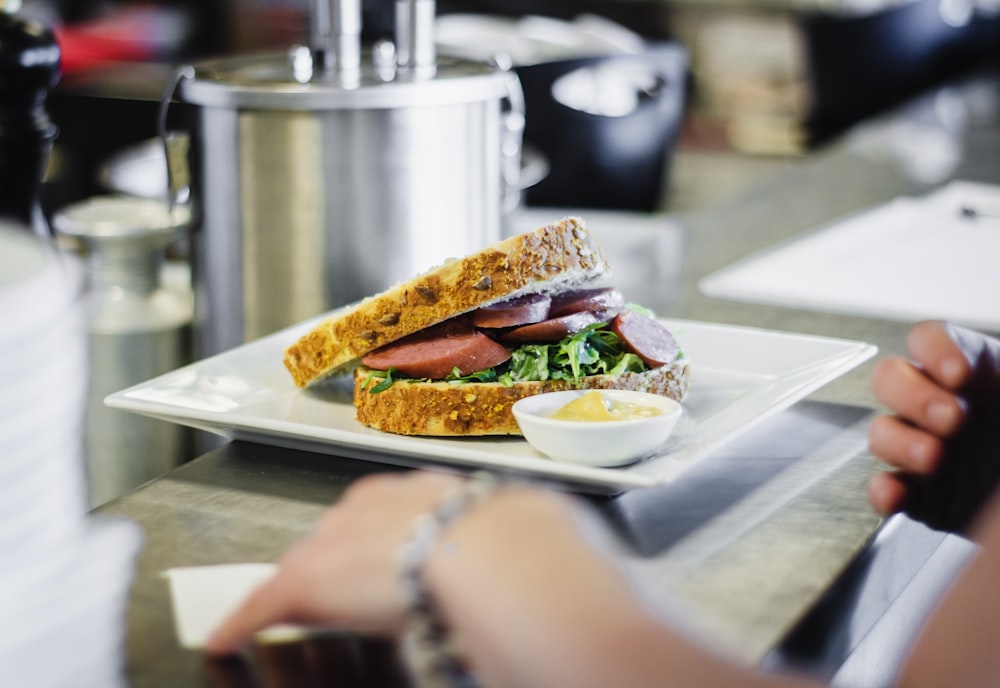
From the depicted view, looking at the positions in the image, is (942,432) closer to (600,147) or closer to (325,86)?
(325,86)

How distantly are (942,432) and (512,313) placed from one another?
35 cm

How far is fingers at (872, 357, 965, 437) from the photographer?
0.88 meters

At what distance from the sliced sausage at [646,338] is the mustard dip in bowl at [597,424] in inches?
3.7

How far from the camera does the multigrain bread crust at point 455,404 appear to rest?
3.25ft

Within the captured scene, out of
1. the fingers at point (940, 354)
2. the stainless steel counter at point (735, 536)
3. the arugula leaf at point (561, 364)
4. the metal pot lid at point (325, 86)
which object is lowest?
the stainless steel counter at point (735, 536)

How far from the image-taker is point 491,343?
1.04 metres

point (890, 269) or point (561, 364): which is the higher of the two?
point (561, 364)

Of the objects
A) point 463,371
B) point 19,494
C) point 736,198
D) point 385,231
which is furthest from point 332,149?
point 736,198

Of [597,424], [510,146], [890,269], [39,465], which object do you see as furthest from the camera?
[890,269]

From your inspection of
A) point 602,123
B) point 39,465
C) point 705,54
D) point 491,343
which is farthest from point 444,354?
point 705,54

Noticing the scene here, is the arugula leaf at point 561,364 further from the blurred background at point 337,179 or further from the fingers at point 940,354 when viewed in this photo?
the blurred background at point 337,179

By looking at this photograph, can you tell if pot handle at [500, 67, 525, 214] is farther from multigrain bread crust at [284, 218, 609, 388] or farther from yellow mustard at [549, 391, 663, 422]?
yellow mustard at [549, 391, 663, 422]

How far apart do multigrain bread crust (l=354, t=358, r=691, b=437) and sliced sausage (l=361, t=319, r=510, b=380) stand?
0.10 ft

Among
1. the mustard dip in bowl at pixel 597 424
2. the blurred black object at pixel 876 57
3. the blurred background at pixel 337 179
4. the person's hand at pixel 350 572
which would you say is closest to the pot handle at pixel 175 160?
the blurred background at pixel 337 179
